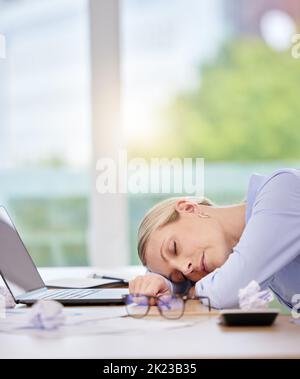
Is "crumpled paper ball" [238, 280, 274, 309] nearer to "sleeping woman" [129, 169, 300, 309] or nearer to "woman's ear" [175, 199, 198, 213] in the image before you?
"sleeping woman" [129, 169, 300, 309]

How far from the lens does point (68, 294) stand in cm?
176

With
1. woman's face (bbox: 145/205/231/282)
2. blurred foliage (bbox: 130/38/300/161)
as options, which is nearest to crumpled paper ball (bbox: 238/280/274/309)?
woman's face (bbox: 145/205/231/282)

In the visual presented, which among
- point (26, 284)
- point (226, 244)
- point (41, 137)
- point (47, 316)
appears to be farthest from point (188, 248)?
point (41, 137)

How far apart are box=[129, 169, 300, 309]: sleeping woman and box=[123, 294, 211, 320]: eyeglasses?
8 cm

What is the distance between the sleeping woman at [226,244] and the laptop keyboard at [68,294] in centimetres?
11

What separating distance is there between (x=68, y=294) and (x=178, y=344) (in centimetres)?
64

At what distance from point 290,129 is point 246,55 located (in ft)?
1.30

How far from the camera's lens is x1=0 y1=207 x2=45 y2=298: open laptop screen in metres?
1.68

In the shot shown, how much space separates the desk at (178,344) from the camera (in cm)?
107

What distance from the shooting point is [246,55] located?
12.4 ft

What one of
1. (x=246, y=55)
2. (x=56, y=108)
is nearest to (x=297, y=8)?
(x=246, y=55)

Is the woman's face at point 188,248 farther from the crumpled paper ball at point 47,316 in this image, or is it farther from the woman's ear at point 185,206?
the crumpled paper ball at point 47,316
